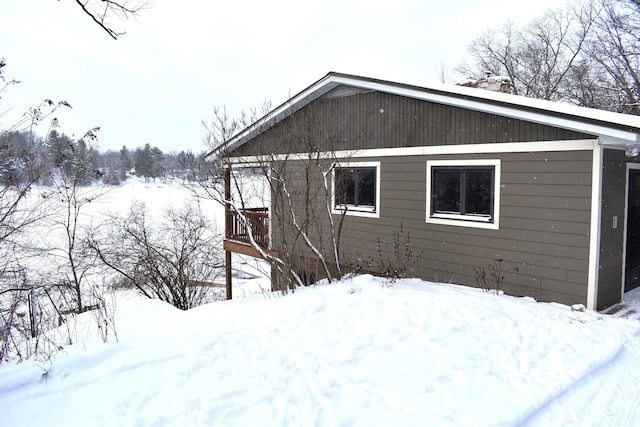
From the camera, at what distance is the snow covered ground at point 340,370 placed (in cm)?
291

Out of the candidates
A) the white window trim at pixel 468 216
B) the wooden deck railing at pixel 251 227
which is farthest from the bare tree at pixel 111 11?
the wooden deck railing at pixel 251 227

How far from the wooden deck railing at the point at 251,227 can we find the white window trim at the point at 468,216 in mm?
4433

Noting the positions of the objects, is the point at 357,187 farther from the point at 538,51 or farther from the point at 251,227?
the point at 538,51

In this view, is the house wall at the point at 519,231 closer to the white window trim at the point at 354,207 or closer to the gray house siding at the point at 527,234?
the gray house siding at the point at 527,234

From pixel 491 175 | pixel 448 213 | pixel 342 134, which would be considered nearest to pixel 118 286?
pixel 342 134

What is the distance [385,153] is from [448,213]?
1.77 meters

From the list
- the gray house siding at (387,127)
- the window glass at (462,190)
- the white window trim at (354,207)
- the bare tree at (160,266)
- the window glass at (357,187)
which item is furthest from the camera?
the bare tree at (160,266)

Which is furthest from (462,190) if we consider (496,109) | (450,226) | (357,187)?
(357,187)

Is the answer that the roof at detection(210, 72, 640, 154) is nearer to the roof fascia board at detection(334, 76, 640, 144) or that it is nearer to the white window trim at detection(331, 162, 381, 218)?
the roof fascia board at detection(334, 76, 640, 144)

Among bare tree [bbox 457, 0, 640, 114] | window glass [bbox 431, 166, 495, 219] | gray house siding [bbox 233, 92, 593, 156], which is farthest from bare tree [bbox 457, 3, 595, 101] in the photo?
window glass [bbox 431, 166, 495, 219]

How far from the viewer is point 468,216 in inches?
275

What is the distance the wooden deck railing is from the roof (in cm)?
249

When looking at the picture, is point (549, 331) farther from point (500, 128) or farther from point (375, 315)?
point (500, 128)

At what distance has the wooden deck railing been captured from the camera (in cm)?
1075
